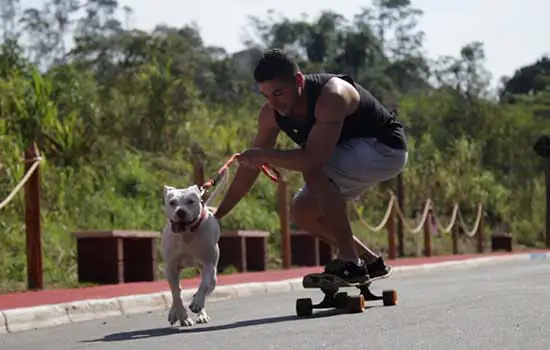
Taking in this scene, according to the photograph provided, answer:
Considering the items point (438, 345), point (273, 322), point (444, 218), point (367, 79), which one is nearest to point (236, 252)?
point (273, 322)

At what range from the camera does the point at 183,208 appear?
6.70 m

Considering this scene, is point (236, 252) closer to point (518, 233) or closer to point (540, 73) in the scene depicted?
point (518, 233)

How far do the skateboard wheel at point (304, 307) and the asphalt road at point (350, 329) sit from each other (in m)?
0.08

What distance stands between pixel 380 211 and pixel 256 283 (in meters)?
13.5

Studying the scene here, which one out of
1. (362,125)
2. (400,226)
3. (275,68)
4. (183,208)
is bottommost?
(400,226)

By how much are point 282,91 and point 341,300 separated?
132 cm

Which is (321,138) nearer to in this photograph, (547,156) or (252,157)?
(252,157)

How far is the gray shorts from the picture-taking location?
7.10 meters

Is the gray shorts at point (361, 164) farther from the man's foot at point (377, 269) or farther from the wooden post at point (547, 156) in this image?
the wooden post at point (547, 156)

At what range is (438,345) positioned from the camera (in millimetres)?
5223

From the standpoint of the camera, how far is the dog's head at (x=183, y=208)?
22.0 ft

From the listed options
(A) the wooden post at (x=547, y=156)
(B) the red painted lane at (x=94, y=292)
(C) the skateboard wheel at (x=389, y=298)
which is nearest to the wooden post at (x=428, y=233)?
(A) the wooden post at (x=547, y=156)

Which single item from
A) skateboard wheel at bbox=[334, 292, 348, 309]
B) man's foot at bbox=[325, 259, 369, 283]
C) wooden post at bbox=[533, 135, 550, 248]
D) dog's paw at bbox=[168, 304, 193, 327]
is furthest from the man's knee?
wooden post at bbox=[533, 135, 550, 248]

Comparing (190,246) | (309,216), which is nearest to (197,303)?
(190,246)
